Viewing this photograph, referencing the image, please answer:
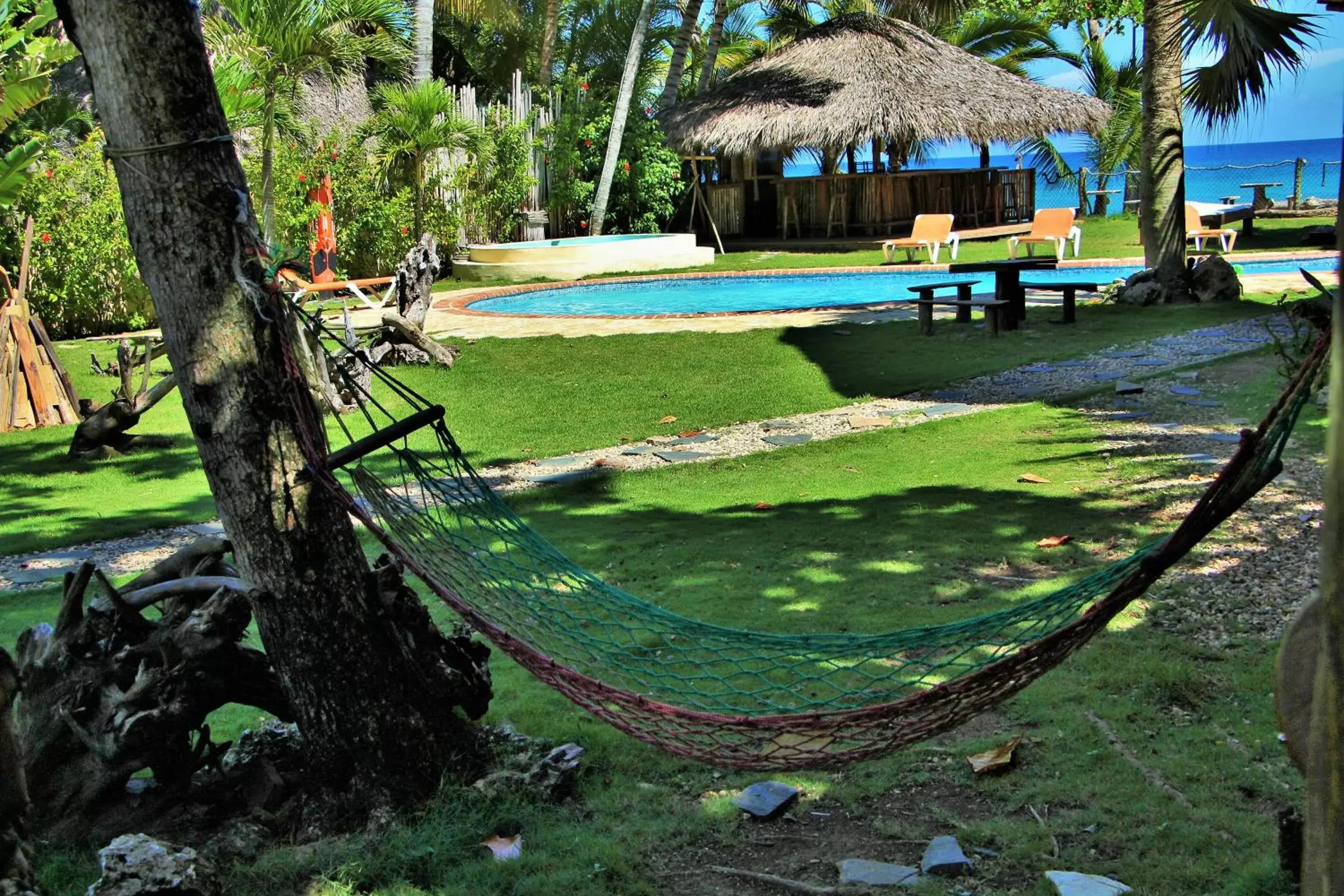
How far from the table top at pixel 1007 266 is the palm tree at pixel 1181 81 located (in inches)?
40.7

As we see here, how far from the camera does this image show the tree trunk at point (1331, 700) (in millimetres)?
1408

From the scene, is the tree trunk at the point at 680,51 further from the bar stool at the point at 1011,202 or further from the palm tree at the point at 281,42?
the palm tree at the point at 281,42

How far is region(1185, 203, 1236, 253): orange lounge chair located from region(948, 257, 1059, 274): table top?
5084 millimetres

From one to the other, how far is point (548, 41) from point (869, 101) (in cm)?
619

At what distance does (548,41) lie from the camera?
21.2m

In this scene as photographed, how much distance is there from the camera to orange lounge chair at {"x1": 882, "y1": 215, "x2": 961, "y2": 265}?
53.4 feet

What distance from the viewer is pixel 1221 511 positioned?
86.6 inches

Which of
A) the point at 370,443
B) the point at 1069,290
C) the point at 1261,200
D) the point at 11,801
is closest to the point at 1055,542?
the point at 370,443

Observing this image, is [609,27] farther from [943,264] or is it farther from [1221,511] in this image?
[1221,511]

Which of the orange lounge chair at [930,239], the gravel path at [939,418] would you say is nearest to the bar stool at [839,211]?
the orange lounge chair at [930,239]

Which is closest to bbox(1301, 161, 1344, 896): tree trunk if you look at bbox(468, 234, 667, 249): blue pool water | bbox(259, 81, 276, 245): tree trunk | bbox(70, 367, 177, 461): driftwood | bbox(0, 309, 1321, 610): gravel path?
bbox(0, 309, 1321, 610): gravel path

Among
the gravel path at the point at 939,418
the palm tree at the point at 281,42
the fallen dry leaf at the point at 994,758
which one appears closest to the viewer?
the fallen dry leaf at the point at 994,758

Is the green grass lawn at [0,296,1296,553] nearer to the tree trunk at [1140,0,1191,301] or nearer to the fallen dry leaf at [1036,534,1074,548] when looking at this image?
the tree trunk at [1140,0,1191,301]

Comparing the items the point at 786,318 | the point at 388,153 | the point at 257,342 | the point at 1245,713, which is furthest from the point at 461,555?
the point at 388,153
